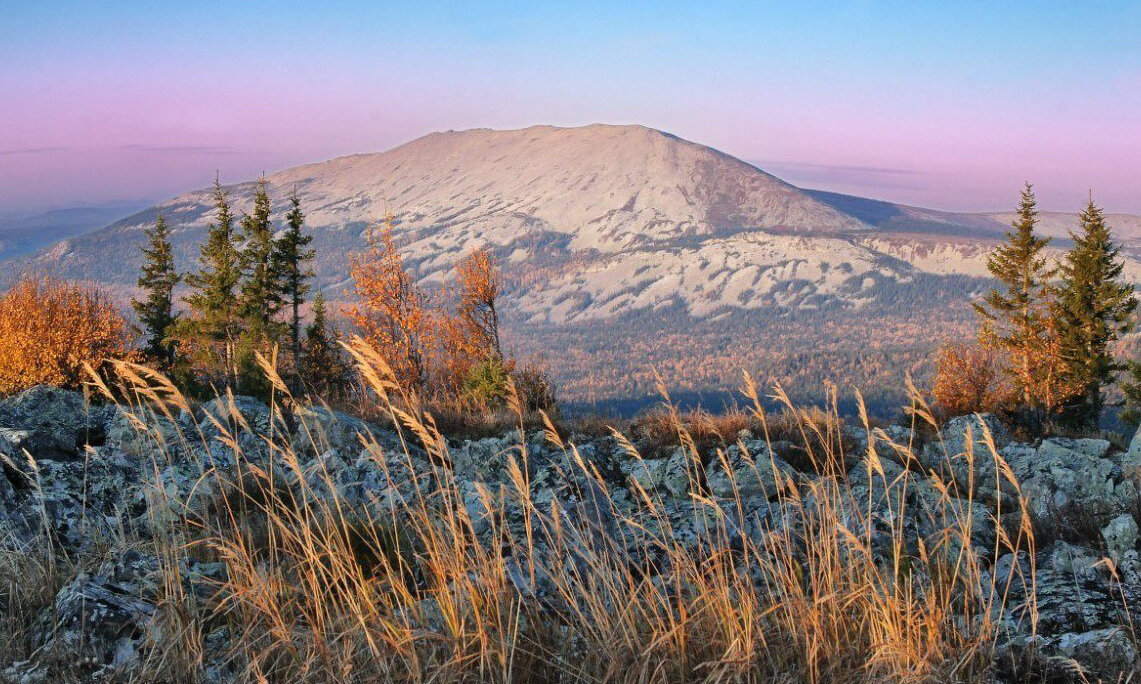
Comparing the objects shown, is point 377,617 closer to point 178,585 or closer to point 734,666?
point 178,585

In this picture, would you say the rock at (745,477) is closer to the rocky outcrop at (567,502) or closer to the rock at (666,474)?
the rocky outcrop at (567,502)

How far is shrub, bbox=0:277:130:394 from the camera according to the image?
97.3 ft

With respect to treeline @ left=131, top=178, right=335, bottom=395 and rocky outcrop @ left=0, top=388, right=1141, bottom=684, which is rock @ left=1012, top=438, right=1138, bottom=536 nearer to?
rocky outcrop @ left=0, top=388, right=1141, bottom=684

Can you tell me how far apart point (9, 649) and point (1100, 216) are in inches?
2052

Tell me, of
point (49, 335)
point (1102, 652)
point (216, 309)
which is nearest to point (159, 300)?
point (216, 309)

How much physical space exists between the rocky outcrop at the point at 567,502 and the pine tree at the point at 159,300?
36.8 m

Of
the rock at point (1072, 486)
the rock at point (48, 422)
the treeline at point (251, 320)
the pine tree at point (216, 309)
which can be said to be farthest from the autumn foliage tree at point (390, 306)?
the rock at point (1072, 486)

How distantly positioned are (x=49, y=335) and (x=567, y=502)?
3283cm

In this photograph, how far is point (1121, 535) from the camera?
538 centimetres

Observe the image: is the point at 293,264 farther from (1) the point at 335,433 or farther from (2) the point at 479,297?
(1) the point at 335,433

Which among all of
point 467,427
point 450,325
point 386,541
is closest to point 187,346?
point 450,325

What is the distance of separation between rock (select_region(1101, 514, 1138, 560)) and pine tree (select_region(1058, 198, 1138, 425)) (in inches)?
1677

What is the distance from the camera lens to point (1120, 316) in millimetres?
42562

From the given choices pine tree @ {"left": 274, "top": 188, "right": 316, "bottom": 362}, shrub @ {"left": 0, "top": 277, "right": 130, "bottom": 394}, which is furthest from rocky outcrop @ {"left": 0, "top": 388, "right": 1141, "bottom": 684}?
pine tree @ {"left": 274, "top": 188, "right": 316, "bottom": 362}
